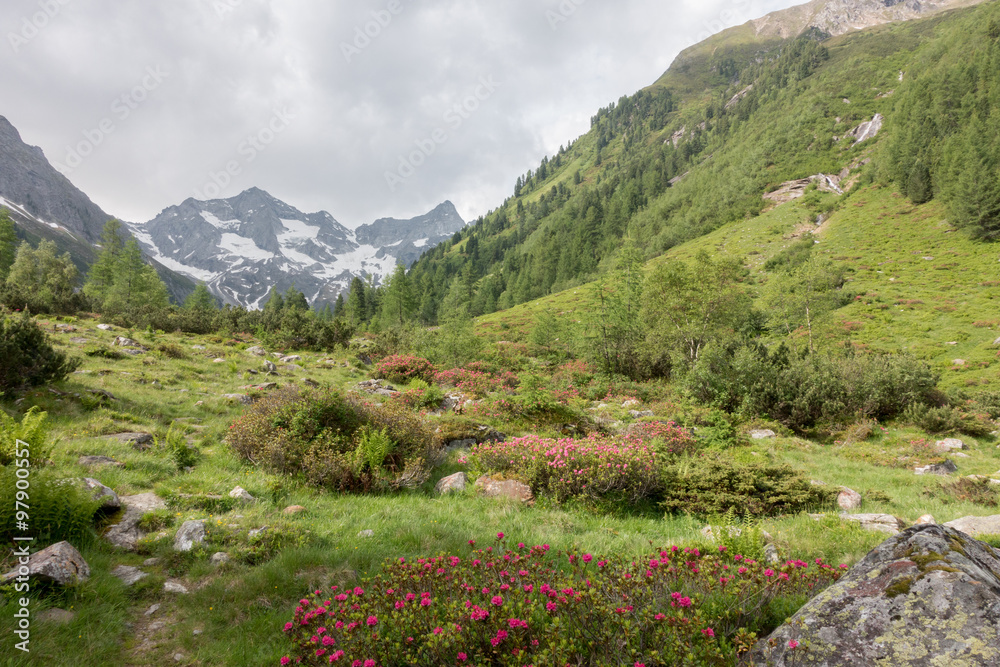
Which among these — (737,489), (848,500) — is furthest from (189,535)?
(848,500)

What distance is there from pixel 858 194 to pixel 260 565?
89.4 meters

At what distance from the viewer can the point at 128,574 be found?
418 cm

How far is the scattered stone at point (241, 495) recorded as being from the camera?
243 inches

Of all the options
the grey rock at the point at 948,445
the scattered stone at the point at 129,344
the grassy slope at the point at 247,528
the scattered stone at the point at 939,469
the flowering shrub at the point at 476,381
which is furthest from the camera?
the flowering shrub at the point at 476,381

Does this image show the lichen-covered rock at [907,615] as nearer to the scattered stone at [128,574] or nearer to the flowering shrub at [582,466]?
the flowering shrub at [582,466]

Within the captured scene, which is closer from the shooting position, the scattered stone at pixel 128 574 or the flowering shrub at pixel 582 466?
the scattered stone at pixel 128 574

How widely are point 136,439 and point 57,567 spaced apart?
16.6 feet

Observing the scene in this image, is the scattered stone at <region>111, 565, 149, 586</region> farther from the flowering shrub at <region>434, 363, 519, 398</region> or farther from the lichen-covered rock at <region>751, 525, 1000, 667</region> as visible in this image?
the flowering shrub at <region>434, 363, 519, 398</region>

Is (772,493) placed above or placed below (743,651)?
below

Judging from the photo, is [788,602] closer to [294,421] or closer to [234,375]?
[294,421]

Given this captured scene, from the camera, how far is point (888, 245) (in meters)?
46.1

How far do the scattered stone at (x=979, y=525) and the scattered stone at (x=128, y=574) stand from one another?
10078 millimetres

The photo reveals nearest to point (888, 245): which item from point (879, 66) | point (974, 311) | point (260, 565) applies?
point (974, 311)

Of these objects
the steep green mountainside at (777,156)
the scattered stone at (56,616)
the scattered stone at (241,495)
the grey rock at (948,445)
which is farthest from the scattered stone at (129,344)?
the grey rock at (948,445)
